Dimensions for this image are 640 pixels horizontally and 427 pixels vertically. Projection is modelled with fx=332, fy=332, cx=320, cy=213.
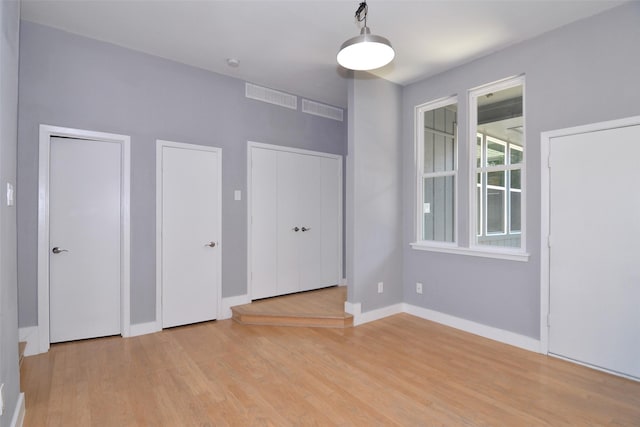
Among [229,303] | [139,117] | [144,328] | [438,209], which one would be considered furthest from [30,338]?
[438,209]

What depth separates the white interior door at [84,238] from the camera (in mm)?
3340

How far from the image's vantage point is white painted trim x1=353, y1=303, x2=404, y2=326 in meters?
3.99

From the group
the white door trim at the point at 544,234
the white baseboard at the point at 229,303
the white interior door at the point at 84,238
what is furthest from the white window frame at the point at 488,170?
the white interior door at the point at 84,238

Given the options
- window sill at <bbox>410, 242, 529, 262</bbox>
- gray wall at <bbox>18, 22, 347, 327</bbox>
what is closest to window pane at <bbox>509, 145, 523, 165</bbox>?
window sill at <bbox>410, 242, 529, 262</bbox>

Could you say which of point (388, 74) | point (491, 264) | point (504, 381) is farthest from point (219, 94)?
point (504, 381)

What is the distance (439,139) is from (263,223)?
8.59ft

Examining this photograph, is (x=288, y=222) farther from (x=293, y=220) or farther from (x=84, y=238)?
(x=84, y=238)

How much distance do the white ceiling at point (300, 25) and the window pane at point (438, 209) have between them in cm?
139

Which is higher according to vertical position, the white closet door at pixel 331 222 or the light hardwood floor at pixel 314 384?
the white closet door at pixel 331 222

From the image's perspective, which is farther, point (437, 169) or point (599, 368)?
point (437, 169)

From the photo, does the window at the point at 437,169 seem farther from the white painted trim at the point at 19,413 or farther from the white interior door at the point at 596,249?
the white painted trim at the point at 19,413

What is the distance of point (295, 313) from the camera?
4.05 meters

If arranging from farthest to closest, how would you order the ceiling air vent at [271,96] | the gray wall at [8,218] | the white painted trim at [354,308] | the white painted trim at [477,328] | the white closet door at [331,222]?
the white closet door at [331,222] < the ceiling air vent at [271,96] < the white painted trim at [354,308] < the white painted trim at [477,328] < the gray wall at [8,218]

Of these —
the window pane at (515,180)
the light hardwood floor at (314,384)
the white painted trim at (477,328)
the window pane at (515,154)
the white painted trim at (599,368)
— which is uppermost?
the window pane at (515,154)
